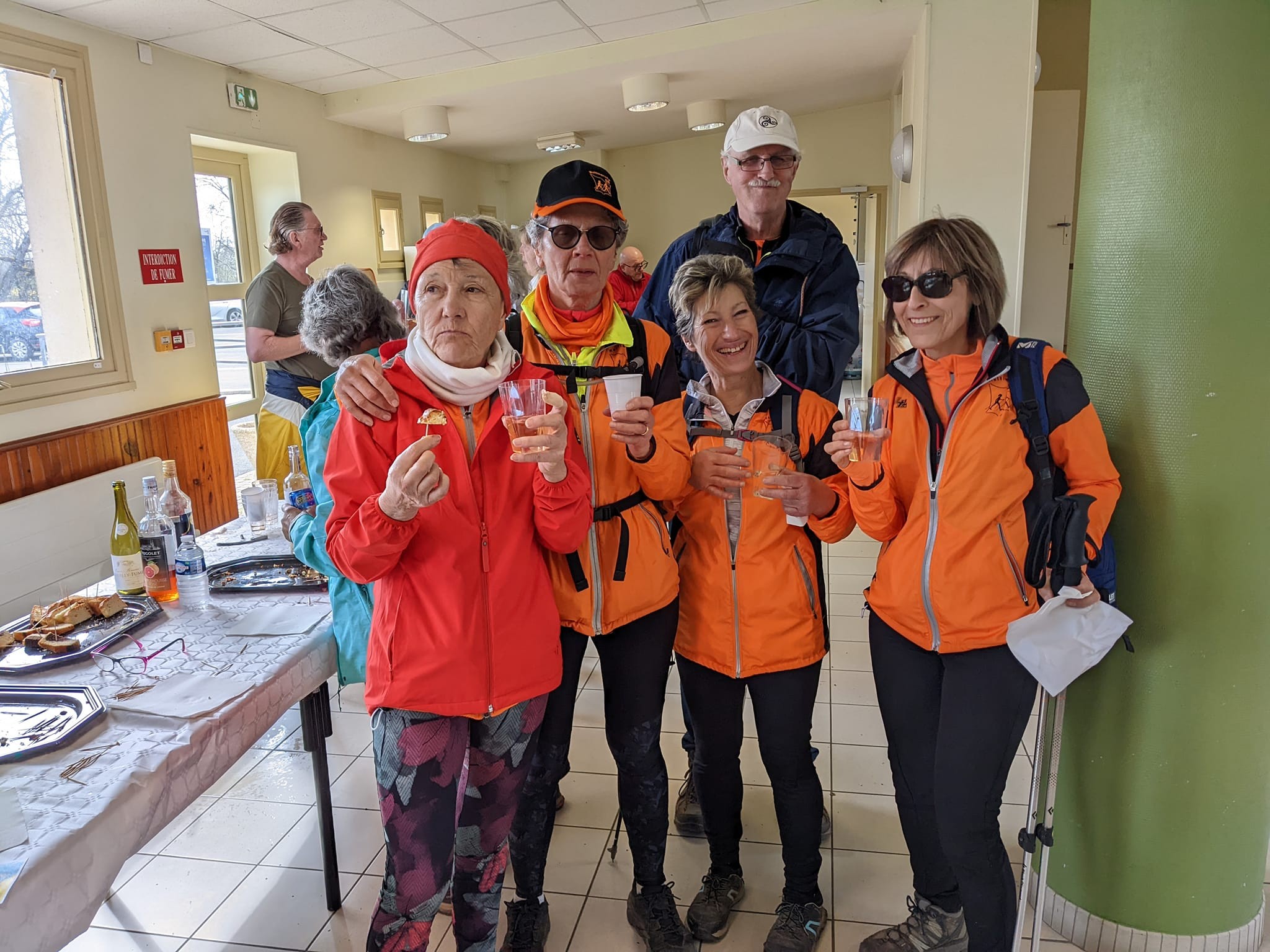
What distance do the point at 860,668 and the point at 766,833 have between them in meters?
1.30

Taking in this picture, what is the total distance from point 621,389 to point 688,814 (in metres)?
1.57

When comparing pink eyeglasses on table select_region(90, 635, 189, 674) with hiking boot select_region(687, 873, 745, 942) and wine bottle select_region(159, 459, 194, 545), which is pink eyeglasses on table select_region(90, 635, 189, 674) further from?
hiking boot select_region(687, 873, 745, 942)

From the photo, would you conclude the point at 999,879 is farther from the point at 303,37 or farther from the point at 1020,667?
the point at 303,37

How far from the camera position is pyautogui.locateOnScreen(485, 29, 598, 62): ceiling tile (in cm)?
553

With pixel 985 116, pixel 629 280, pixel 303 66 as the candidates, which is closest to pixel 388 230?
pixel 303 66

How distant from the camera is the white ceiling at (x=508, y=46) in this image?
14.9 feet

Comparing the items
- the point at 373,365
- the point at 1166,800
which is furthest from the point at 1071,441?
the point at 373,365

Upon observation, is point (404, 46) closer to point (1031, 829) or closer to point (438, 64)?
point (438, 64)

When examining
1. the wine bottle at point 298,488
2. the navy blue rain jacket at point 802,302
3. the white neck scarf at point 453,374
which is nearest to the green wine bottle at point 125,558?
the wine bottle at point 298,488

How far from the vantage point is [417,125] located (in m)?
6.53

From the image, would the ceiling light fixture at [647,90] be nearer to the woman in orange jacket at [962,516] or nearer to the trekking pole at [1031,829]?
the woman in orange jacket at [962,516]

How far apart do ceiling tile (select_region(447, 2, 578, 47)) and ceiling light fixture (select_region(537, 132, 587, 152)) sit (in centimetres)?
306

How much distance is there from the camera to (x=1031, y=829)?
1.83 m

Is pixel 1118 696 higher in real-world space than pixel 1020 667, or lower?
lower
